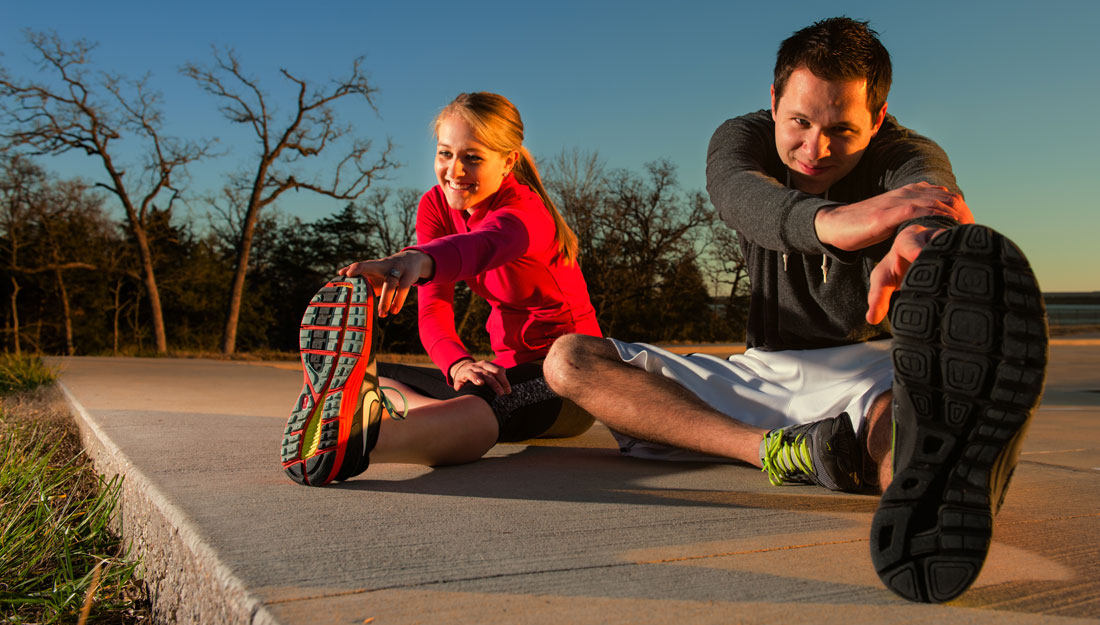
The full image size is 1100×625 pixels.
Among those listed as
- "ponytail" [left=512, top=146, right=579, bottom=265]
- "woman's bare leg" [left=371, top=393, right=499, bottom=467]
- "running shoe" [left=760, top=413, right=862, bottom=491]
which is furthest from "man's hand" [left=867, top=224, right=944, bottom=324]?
"ponytail" [left=512, top=146, right=579, bottom=265]

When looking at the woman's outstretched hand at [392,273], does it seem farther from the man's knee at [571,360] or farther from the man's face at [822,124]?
the man's face at [822,124]

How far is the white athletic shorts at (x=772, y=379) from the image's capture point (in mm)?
1936

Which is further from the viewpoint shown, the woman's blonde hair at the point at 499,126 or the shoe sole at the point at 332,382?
the woman's blonde hair at the point at 499,126

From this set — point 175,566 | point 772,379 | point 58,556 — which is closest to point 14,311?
point 58,556

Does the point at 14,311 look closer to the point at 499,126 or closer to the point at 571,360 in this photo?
the point at 499,126

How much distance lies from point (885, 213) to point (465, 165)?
1380 millimetres

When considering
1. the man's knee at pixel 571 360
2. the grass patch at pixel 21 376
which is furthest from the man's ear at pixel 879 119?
the grass patch at pixel 21 376

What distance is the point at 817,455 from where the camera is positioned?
64.9 inches

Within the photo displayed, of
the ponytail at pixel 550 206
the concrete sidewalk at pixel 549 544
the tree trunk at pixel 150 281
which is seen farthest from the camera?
the tree trunk at pixel 150 281

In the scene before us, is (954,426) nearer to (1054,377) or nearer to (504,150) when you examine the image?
(504,150)

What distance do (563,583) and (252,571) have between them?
442 mm

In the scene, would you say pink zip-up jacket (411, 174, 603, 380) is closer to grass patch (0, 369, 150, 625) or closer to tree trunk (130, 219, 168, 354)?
grass patch (0, 369, 150, 625)

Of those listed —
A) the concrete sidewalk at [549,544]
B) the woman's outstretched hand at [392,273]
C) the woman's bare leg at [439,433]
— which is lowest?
the concrete sidewalk at [549,544]

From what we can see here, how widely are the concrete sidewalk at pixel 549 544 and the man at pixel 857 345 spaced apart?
4.6 inches
